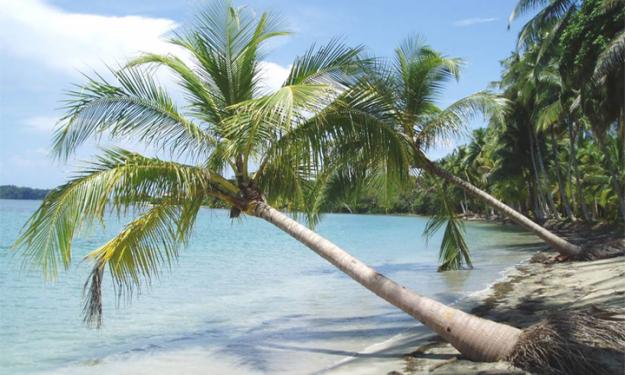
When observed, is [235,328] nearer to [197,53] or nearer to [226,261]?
[197,53]

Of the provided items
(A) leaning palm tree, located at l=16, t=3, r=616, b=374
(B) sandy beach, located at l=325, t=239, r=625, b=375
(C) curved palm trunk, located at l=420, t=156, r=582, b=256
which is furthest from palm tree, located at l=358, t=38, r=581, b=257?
(A) leaning palm tree, located at l=16, t=3, r=616, b=374

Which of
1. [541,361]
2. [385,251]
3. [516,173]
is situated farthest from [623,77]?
[516,173]

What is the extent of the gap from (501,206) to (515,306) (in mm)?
4392

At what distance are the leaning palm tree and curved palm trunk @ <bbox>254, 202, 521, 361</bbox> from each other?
0.01 m

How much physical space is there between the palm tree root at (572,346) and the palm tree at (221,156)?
0.70 ft

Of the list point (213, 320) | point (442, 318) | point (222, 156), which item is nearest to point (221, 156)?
point (222, 156)

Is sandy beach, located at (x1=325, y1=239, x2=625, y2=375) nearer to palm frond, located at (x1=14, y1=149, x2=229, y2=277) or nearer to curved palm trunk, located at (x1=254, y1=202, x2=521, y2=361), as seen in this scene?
curved palm trunk, located at (x1=254, y1=202, x2=521, y2=361)

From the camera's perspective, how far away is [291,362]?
7.13m

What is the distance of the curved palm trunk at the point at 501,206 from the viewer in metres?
12.0

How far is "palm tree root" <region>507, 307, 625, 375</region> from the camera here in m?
4.55

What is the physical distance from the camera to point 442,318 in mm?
5559

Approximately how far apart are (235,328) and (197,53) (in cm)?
483

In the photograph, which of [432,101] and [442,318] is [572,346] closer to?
[442,318]

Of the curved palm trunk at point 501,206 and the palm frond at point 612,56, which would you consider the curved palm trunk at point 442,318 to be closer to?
the curved palm trunk at point 501,206
